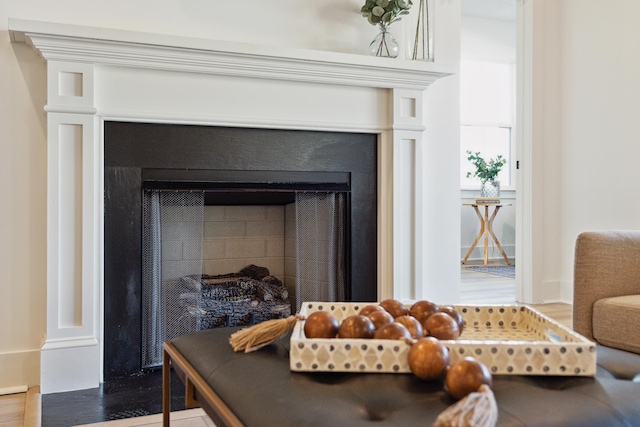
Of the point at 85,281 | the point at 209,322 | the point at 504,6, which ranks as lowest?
the point at 209,322

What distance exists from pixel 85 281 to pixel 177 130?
674mm

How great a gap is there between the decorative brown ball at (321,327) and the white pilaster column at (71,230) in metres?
1.32

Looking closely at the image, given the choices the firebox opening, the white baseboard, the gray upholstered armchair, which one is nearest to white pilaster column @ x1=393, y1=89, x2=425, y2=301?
the firebox opening

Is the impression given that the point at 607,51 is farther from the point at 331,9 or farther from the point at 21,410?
the point at 21,410

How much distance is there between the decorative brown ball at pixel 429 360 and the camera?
950 millimetres

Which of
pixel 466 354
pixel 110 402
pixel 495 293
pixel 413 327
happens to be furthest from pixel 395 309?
pixel 495 293

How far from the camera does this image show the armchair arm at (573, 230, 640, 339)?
1.93 m

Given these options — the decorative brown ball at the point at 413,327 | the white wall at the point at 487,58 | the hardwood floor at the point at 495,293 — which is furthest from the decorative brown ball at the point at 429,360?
the white wall at the point at 487,58

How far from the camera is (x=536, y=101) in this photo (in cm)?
385

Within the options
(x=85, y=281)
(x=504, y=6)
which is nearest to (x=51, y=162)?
(x=85, y=281)

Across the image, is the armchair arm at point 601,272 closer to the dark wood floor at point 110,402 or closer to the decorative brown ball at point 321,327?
the decorative brown ball at point 321,327

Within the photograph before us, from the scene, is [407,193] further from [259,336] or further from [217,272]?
[259,336]

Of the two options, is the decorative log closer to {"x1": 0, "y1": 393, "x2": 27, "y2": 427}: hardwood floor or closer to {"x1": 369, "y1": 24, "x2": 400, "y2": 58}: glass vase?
{"x1": 0, "y1": 393, "x2": 27, "y2": 427}: hardwood floor

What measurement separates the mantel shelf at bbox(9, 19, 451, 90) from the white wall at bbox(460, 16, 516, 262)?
376 centimetres
